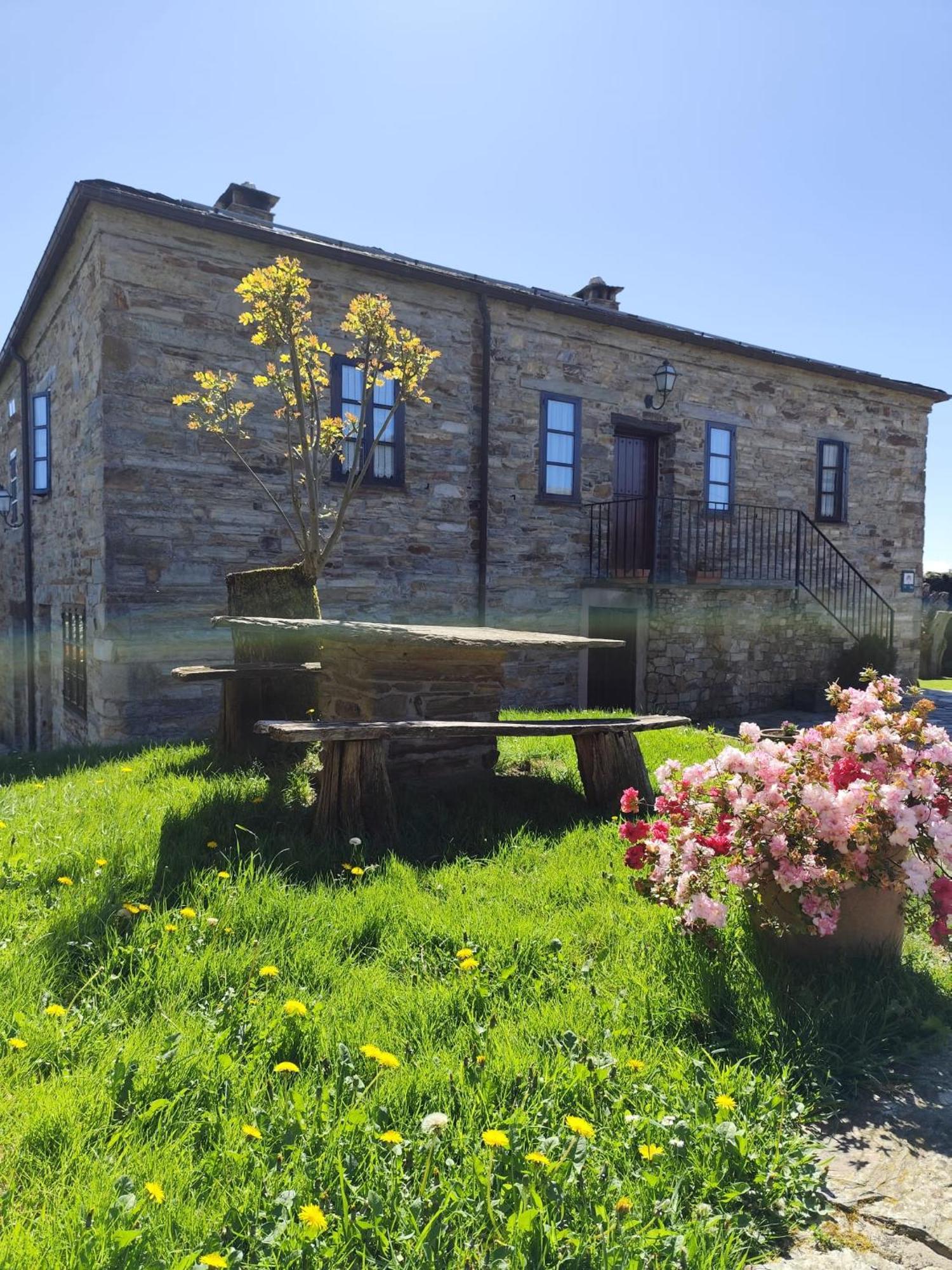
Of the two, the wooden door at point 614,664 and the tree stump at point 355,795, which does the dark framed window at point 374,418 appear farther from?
the tree stump at point 355,795

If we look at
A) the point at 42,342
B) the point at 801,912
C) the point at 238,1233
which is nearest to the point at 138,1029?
the point at 238,1233

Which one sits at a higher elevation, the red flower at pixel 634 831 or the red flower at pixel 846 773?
the red flower at pixel 846 773

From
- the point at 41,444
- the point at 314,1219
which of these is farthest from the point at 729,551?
the point at 314,1219

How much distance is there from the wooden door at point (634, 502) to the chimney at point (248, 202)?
531cm

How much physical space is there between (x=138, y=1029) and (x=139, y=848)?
150 centimetres

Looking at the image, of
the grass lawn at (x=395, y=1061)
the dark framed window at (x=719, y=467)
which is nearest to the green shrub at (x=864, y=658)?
the dark framed window at (x=719, y=467)

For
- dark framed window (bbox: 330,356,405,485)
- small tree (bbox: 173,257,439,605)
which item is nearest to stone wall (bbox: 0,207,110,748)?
small tree (bbox: 173,257,439,605)

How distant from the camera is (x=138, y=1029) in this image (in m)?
2.35

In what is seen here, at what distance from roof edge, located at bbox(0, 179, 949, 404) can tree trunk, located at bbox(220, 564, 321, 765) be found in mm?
4318

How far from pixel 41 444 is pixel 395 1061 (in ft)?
36.6

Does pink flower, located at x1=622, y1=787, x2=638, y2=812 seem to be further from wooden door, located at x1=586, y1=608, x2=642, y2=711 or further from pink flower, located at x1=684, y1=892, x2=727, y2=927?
wooden door, located at x1=586, y1=608, x2=642, y2=711

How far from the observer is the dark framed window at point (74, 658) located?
30.6 ft

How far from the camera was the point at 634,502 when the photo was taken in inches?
468

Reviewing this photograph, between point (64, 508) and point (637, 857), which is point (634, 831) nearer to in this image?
point (637, 857)
